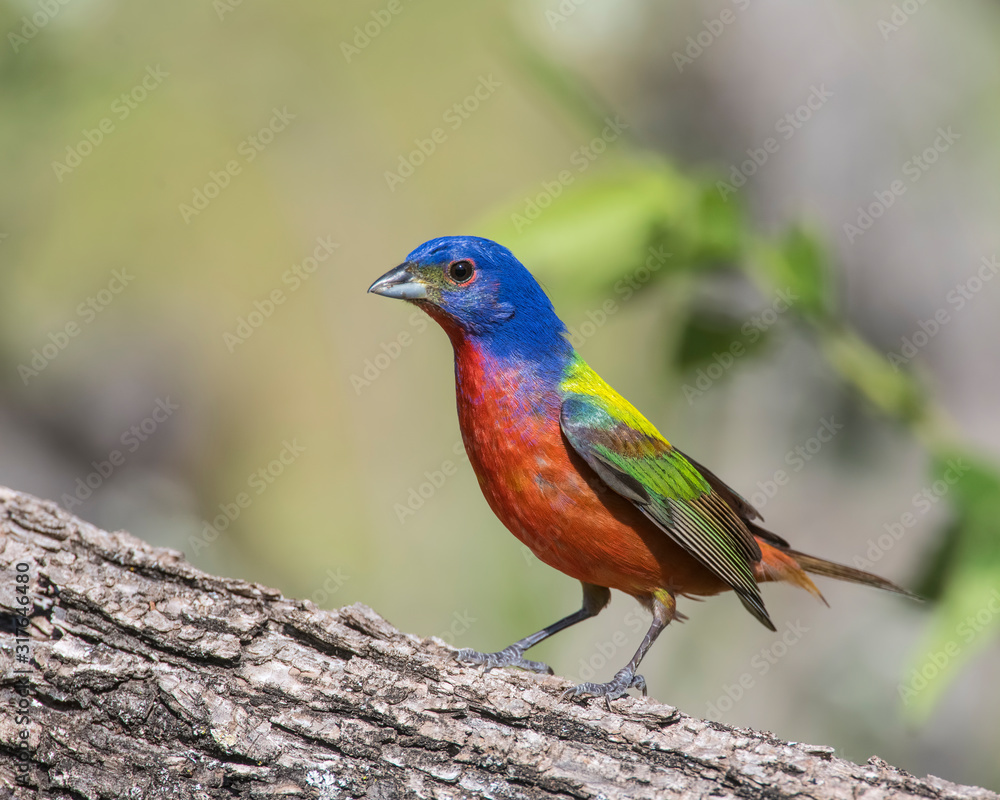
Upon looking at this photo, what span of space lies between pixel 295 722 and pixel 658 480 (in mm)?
1981

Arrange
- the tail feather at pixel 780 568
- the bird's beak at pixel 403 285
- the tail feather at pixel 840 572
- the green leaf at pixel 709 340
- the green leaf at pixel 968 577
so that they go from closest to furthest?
the green leaf at pixel 968 577 < the green leaf at pixel 709 340 < the bird's beak at pixel 403 285 < the tail feather at pixel 840 572 < the tail feather at pixel 780 568

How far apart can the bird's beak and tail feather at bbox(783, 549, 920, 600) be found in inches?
95.3

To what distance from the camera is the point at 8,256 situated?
6.50 m

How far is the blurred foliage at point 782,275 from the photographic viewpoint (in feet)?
10.7

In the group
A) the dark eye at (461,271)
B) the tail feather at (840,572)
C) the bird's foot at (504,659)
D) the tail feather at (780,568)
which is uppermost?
the dark eye at (461,271)

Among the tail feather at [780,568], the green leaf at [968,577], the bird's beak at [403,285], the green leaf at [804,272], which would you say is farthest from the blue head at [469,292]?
the green leaf at [968,577]

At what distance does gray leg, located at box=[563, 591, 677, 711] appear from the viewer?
11.9ft

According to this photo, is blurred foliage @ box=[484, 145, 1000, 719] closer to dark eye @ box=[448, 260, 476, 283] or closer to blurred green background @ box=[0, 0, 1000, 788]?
blurred green background @ box=[0, 0, 1000, 788]

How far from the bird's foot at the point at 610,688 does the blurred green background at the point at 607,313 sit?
1.08 meters

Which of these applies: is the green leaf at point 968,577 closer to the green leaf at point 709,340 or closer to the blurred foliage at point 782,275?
the blurred foliage at point 782,275

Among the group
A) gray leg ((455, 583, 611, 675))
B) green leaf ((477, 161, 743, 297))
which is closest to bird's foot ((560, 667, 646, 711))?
gray leg ((455, 583, 611, 675))

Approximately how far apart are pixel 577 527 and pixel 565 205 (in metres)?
1.44

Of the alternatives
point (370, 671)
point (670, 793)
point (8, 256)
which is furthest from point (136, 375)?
point (670, 793)

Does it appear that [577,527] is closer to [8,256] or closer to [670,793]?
[670,793]
